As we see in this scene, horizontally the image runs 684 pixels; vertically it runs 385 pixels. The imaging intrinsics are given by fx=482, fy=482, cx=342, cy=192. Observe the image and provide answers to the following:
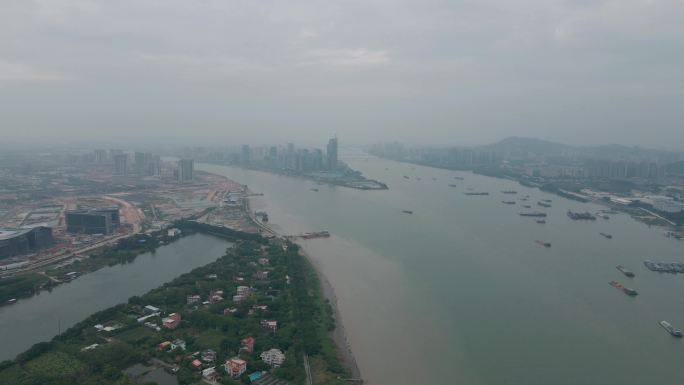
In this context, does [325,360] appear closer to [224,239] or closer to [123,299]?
[123,299]

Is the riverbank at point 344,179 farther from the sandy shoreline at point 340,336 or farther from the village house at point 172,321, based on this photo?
the village house at point 172,321

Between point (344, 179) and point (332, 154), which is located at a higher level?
point (332, 154)

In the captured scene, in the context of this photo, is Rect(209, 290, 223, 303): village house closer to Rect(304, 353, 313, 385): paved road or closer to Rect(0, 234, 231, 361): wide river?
Rect(0, 234, 231, 361): wide river

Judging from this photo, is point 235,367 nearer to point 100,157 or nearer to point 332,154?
point 332,154

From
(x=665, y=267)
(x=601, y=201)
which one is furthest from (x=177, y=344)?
(x=601, y=201)

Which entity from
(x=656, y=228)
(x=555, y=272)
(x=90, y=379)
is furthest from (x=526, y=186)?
(x=90, y=379)

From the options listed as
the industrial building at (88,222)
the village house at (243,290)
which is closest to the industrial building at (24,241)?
the industrial building at (88,222)
